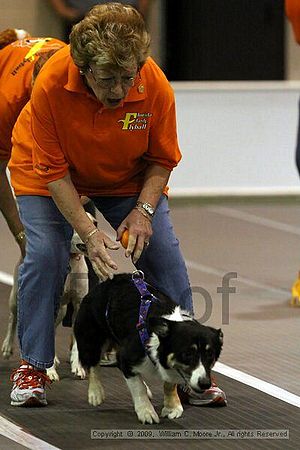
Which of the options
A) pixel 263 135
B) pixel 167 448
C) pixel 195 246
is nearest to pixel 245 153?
pixel 263 135

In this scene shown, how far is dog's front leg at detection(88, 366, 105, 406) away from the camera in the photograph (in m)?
5.08

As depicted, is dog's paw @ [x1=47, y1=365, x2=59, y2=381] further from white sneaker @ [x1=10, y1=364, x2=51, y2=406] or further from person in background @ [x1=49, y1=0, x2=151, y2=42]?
person in background @ [x1=49, y1=0, x2=151, y2=42]

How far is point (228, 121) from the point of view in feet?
37.1

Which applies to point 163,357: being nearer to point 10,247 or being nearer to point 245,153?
point 10,247

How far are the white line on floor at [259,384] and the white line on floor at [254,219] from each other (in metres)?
4.00

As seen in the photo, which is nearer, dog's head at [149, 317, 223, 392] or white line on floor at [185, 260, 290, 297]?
dog's head at [149, 317, 223, 392]

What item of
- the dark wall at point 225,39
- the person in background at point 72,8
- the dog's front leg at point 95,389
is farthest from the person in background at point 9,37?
the dark wall at point 225,39

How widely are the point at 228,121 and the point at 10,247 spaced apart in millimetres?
2990

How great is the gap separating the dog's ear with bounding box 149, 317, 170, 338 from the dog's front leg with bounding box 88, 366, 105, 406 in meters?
0.57

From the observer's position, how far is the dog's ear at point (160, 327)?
453 centimetres

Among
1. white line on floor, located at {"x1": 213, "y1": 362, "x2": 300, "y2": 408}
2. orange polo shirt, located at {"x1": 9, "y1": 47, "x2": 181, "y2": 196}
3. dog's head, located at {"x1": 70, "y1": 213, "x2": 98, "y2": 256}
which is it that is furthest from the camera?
dog's head, located at {"x1": 70, "y1": 213, "x2": 98, "y2": 256}

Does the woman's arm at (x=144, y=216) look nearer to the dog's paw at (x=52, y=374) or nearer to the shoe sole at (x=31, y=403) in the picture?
the shoe sole at (x=31, y=403)

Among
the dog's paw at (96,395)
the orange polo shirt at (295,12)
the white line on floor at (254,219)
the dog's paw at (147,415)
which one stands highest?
the orange polo shirt at (295,12)

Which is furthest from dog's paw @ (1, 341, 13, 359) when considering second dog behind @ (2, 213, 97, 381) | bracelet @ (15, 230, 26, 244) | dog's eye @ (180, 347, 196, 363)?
dog's eye @ (180, 347, 196, 363)
